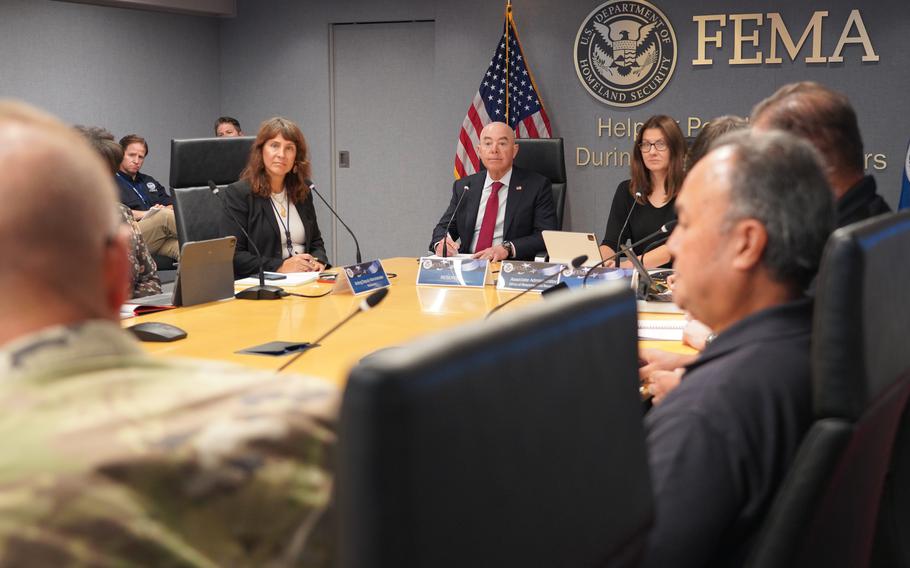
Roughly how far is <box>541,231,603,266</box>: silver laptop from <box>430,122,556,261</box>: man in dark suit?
1.24m

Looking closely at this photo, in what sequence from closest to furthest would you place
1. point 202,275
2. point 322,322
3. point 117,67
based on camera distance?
point 322,322, point 202,275, point 117,67

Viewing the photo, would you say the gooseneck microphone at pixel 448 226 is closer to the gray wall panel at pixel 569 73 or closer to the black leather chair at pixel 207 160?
the black leather chair at pixel 207 160

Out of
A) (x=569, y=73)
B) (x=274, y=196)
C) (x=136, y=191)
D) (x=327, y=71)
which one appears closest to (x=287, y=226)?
(x=274, y=196)

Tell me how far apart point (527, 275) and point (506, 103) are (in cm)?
336

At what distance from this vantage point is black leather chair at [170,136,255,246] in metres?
4.70

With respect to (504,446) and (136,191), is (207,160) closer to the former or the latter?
(136,191)

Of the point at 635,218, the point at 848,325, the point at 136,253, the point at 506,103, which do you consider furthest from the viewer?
the point at 506,103

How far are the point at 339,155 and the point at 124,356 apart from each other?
760 cm

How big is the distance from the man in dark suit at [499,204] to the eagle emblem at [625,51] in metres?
1.68

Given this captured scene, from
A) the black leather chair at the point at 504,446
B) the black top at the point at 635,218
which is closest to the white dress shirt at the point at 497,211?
the black top at the point at 635,218

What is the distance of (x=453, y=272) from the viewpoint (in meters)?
4.02

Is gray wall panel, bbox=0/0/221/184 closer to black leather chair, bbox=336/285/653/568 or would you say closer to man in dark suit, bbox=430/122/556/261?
man in dark suit, bbox=430/122/556/261

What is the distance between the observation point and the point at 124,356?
30.7 inches

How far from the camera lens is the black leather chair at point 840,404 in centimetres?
121
